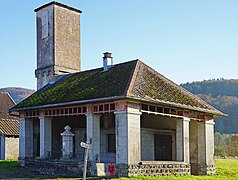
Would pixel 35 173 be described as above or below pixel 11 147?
below

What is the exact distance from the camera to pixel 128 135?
1983 cm

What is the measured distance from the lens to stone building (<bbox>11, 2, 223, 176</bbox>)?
20.3 meters

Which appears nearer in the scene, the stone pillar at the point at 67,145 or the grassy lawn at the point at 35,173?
the grassy lawn at the point at 35,173

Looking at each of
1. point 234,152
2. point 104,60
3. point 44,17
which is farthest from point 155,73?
point 234,152

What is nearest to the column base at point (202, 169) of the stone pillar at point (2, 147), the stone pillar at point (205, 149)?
→ the stone pillar at point (205, 149)

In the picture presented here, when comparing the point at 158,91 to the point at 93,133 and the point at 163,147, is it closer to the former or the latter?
the point at 93,133

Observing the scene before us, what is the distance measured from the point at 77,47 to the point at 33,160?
11.1 metres

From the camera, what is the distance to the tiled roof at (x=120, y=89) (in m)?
21.1

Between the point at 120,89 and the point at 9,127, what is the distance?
17.5 meters

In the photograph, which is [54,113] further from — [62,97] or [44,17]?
[44,17]

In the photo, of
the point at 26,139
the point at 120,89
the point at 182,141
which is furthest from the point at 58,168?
the point at 182,141

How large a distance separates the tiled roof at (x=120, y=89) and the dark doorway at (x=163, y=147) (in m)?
3.27

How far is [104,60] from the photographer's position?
26.0 meters

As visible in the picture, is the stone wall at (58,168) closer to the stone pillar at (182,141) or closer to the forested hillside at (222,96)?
the stone pillar at (182,141)
